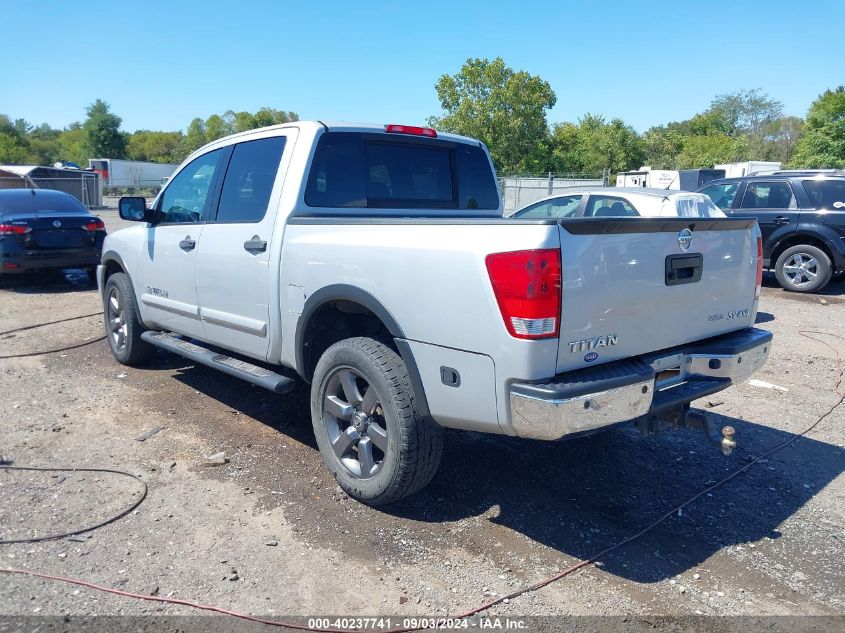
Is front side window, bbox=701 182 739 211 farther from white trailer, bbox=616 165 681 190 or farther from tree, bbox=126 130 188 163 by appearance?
tree, bbox=126 130 188 163

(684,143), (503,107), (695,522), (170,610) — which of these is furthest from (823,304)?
(684,143)

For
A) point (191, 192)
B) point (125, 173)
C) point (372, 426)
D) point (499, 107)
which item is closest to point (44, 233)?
point (191, 192)

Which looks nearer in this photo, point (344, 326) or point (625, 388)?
point (625, 388)

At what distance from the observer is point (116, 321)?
21.5 feet

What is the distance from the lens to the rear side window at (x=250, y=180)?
4477 millimetres

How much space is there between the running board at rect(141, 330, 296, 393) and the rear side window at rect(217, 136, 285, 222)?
39.5 inches

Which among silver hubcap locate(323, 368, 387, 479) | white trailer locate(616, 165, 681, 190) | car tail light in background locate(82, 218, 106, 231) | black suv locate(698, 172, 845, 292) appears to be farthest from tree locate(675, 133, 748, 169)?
silver hubcap locate(323, 368, 387, 479)

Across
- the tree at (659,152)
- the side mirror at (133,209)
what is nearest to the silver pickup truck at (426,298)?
the side mirror at (133,209)

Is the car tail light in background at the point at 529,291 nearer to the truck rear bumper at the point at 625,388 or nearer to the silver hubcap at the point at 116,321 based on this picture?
the truck rear bumper at the point at 625,388

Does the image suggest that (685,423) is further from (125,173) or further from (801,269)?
(125,173)

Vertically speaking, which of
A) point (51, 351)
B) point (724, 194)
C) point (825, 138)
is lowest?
point (51, 351)

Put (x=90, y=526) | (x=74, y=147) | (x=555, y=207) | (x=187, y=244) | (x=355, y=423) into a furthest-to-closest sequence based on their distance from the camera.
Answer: (x=74, y=147) → (x=555, y=207) → (x=187, y=244) → (x=355, y=423) → (x=90, y=526)

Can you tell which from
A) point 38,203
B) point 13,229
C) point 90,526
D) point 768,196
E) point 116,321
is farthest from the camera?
point 768,196

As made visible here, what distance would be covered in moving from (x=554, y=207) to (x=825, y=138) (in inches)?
1466
